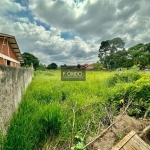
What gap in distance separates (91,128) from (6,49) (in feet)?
35.1

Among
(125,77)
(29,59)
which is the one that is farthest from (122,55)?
(125,77)

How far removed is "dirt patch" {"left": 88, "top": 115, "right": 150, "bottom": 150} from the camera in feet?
5.74

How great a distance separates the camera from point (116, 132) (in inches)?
79.3

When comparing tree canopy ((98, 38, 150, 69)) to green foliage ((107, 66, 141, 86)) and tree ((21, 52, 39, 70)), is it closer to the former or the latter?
tree ((21, 52, 39, 70))

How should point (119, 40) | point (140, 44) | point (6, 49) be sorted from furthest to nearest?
point (119, 40) → point (140, 44) → point (6, 49)

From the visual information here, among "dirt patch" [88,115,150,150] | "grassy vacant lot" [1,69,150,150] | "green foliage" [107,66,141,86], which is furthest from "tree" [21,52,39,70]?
"dirt patch" [88,115,150,150]

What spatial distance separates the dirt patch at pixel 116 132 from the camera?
1.75 meters

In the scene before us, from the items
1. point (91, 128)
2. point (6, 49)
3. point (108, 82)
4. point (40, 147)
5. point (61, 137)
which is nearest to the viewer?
point (40, 147)

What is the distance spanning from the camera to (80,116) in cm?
262

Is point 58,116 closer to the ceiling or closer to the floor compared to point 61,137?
closer to the ceiling

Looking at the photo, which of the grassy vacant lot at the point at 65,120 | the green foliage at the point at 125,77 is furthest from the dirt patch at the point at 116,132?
the green foliage at the point at 125,77

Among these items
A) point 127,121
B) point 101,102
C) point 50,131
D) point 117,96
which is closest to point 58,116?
point 50,131

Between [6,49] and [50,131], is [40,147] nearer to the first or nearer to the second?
[50,131]

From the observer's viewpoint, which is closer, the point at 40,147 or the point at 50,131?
the point at 40,147
